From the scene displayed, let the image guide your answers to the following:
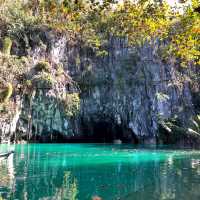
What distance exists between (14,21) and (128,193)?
30604mm

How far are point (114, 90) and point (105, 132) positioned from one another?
7.19 meters

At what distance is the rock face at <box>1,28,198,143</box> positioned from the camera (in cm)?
4278

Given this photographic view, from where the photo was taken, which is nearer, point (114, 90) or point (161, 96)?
point (161, 96)

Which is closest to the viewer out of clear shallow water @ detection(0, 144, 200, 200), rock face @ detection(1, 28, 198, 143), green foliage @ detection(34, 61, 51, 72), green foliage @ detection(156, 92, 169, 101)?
clear shallow water @ detection(0, 144, 200, 200)

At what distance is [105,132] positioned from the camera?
163 feet

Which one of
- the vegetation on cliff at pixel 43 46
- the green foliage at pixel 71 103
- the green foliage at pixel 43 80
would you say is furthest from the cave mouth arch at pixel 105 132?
the green foliage at pixel 43 80

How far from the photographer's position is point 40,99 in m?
41.7

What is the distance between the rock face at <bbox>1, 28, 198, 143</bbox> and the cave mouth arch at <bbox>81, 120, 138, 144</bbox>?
1261 mm

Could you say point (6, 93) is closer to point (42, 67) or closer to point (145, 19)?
point (42, 67)

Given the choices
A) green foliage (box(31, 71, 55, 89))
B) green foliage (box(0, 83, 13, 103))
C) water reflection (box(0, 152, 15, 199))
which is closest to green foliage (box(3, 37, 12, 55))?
green foliage (box(31, 71, 55, 89))

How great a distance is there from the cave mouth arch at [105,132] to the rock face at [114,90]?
1.26 m

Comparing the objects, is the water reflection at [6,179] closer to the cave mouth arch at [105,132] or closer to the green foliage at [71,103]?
the green foliage at [71,103]

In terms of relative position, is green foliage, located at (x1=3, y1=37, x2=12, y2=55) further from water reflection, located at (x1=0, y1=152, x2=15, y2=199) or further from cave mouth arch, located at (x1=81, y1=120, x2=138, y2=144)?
water reflection, located at (x1=0, y1=152, x2=15, y2=199)

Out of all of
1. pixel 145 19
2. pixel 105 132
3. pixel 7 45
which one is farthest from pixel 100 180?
pixel 105 132
